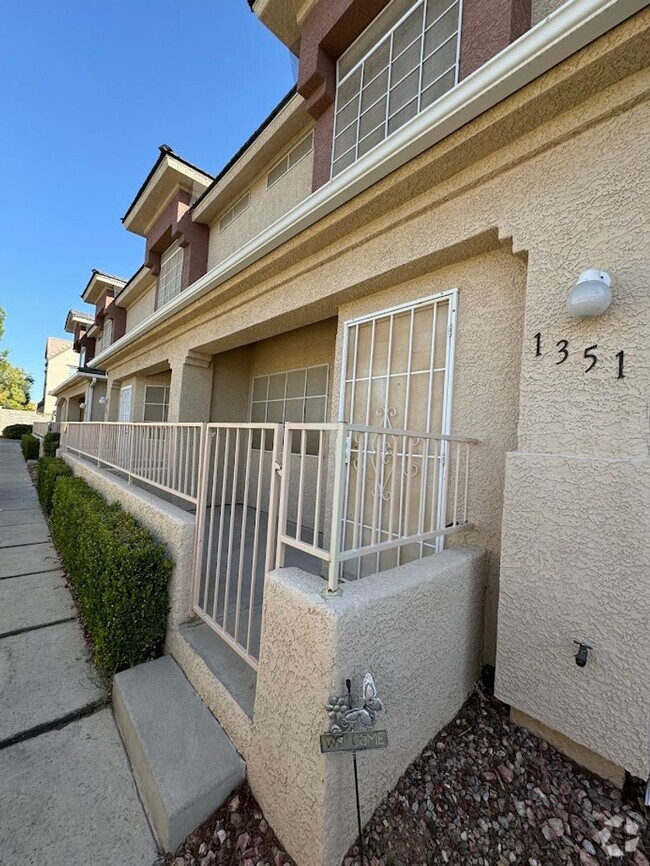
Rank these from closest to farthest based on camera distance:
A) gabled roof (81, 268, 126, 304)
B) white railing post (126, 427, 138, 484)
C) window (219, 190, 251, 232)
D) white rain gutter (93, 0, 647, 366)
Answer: white rain gutter (93, 0, 647, 366) → white railing post (126, 427, 138, 484) → window (219, 190, 251, 232) → gabled roof (81, 268, 126, 304)

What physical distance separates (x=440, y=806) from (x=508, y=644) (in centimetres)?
96

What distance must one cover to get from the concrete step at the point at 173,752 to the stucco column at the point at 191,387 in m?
5.53

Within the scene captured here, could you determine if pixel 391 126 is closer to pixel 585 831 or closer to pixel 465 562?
pixel 465 562

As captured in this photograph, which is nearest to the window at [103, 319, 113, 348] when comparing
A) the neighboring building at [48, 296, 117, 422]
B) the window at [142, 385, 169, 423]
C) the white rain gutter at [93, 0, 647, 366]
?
the neighboring building at [48, 296, 117, 422]

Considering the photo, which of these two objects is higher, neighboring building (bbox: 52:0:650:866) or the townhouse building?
the townhouse building

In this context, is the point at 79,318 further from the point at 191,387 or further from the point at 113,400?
the point at 191,387

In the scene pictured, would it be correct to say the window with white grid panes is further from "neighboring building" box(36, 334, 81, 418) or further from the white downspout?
A: "neighboring building" box(36, 334, 81, 418)

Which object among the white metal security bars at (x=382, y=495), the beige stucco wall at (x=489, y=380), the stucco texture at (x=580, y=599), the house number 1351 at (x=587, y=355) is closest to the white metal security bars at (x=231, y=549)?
the white metal security bars at (x=382, y=495)

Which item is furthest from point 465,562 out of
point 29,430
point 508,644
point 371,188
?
point 29,430

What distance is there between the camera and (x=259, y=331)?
18.8 ft

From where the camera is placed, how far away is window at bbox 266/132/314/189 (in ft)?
17.3

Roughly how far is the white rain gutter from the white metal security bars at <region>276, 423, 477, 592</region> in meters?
2.34

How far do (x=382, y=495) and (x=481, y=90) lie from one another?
9.98 feet

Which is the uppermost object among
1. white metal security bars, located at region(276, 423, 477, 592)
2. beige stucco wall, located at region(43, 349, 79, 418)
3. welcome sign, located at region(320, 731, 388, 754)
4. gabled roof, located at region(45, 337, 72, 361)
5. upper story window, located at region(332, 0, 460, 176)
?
gabled roof, located at region(45, 337, 72, 361)
